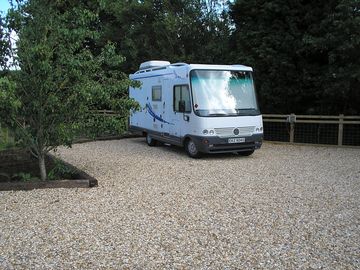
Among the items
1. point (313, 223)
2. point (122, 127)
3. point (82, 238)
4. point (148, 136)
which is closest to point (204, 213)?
point (313, 223)

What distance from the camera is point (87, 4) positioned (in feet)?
31.3

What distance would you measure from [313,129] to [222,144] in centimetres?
586

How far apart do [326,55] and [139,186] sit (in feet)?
34.3

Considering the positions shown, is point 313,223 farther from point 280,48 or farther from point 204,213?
point 280,48

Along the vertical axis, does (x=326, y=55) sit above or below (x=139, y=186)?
above

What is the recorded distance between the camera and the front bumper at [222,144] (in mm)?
11367

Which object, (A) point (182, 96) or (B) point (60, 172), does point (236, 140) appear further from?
(B) point (60, 172)

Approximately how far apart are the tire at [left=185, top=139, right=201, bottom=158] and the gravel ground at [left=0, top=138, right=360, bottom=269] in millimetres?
1576

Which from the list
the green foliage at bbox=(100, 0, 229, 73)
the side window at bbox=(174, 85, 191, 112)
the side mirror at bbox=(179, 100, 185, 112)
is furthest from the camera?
the green foliage at bbox=(100, 0, 229, 73)

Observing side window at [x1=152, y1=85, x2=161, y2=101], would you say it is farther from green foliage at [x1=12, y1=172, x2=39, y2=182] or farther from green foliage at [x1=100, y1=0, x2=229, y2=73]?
green foliage at [x1=100, y1=0, x2=229, y2=73]

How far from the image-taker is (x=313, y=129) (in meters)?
15.9

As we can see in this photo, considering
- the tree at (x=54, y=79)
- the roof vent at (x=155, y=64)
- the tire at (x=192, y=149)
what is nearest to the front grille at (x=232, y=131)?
the tire at (x=192, y=149)

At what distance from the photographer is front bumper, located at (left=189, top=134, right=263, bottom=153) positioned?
11.4m

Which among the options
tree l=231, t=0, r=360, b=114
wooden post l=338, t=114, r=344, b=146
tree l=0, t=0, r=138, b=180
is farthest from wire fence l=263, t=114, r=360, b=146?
tree l=0, t=0, r=138, b=180
